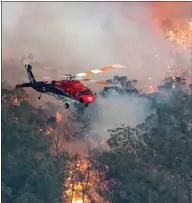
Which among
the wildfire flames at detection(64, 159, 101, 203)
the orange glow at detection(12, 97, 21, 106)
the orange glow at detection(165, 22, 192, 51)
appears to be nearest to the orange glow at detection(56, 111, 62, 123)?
the orange glow at detection(12, 97, 21, 106)

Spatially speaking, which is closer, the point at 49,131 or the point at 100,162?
the point at 100,162

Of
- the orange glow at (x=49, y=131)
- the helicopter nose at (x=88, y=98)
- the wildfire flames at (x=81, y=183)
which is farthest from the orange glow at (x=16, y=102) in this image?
the helicopter nose at (x=88, y=98)

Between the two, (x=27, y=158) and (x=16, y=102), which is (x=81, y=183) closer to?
(x=27, y=158)

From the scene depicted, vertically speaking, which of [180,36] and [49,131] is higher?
[180,36]

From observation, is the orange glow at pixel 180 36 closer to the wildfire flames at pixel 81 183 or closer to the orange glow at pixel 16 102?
the wildfire flames at pixel 81 183

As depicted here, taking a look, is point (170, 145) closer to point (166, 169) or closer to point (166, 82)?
point (166, 169)

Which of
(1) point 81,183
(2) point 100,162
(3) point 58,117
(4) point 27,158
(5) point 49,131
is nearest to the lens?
(4) point 27,158

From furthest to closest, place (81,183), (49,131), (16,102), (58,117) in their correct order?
(58,117), (49,131), (16,102), (81,183)

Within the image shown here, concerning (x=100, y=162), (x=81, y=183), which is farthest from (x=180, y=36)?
(x=81, y=183)
